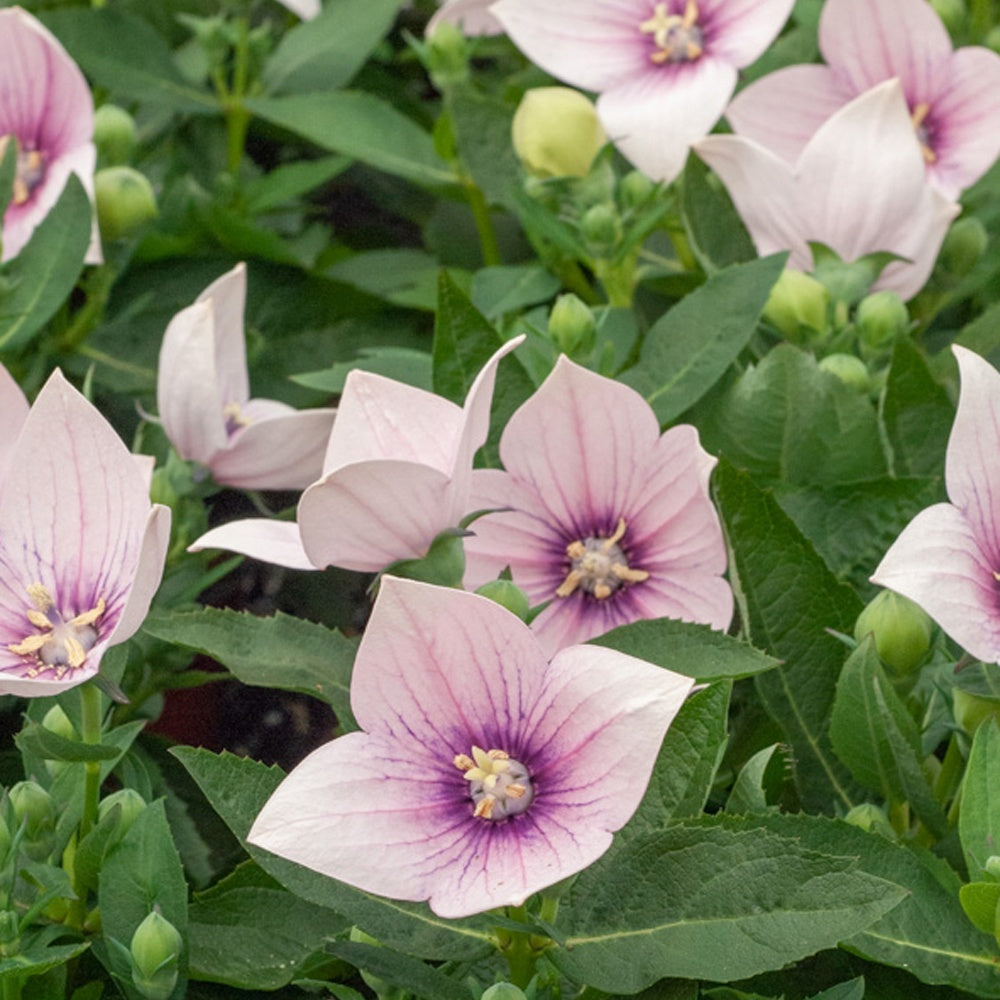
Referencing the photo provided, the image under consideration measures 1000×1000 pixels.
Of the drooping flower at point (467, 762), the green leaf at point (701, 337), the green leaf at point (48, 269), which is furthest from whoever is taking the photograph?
the green leaf at point (48, 269)

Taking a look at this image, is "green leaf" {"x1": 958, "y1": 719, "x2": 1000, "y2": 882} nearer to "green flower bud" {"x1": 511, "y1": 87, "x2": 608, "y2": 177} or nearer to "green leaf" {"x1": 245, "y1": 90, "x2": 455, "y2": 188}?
"green flower bud" {"x1": 511, "y1": 87, "x2": 608, "y2": 177}

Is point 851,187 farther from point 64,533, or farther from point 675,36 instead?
point 64,533

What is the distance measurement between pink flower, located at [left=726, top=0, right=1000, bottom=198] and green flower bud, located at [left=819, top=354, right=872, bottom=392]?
0.82ft

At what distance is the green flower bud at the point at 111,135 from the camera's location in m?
1.24

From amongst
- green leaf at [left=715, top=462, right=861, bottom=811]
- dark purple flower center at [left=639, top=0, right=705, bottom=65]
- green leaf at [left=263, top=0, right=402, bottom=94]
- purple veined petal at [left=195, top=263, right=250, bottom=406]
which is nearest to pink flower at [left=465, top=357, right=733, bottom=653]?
green leaf at [left=715, top=462, right=861, bottom=811]

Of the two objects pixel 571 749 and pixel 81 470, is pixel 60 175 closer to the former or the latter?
pixel 81 470

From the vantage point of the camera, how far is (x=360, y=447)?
781 millimetres

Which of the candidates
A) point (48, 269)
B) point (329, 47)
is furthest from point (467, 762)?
point (329, 47)

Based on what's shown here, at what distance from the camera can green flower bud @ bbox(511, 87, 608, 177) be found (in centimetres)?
114

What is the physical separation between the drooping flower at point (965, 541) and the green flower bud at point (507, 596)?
15cm

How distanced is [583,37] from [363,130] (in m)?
0.22

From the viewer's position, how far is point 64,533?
79 cm

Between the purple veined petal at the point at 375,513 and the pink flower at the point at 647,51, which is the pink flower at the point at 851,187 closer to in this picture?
the pink flower at the point at 647,51

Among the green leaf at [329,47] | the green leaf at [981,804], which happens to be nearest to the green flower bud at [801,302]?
the green leaf at [981,804]
